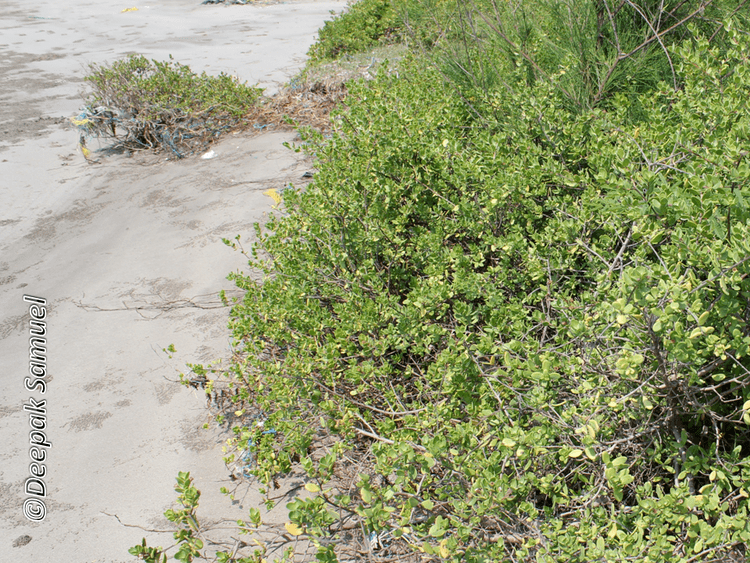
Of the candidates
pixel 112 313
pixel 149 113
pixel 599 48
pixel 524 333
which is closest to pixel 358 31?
pixel 149 113

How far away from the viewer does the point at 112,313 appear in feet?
14.0

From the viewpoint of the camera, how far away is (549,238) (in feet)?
8.91

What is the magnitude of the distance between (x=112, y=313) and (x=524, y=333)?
10.0 feet

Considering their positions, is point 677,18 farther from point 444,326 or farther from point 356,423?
point 356,423

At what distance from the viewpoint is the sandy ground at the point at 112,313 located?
Answer: 2801 mm

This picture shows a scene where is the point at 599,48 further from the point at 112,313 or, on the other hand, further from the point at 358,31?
the point at 358,31

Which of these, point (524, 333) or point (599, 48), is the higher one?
point (599, 48)

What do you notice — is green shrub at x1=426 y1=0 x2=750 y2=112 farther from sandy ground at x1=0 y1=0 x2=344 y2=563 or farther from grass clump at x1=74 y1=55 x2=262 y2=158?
grass clump at x1=74 y1=55 x2=262 y2=158

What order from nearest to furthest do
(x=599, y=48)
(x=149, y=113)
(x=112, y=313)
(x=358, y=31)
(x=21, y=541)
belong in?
(x=21, y=541), (x=599, y=48), (x=112, y=313), (x=149, y=113), (x=358, y=31)

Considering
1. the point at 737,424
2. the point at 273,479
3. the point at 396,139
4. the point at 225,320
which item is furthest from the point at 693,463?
the point at 225,320

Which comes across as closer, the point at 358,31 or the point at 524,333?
the point at 524,333

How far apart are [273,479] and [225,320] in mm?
1560

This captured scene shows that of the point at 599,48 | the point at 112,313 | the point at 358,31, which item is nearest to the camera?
the point at 599,48

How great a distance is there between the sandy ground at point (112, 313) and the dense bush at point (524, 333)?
→ 2.01 ft
